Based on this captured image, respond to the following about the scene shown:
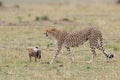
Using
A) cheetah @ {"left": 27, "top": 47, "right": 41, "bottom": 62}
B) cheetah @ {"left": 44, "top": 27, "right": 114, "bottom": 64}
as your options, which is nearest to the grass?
cheetah @ {"left": 27, "top": 47, "right": 41, "bottom": 62}

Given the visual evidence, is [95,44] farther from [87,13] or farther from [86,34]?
[87,13]

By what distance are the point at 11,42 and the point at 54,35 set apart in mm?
3966

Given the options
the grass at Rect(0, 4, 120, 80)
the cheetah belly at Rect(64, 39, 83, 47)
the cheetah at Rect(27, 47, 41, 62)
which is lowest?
the grass at Rect(0, 4, 120, 80)

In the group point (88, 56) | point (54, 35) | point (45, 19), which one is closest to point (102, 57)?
point (88, 56)

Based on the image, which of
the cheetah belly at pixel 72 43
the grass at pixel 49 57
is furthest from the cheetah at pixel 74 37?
the grass at pixel 49 57

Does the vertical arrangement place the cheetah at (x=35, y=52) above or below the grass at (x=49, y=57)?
above

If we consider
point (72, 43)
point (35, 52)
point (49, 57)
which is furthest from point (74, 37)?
point (49, 57)

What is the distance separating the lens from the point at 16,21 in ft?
79.0

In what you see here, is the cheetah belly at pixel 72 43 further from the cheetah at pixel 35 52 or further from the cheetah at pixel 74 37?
the cheetah at pixel 35 52

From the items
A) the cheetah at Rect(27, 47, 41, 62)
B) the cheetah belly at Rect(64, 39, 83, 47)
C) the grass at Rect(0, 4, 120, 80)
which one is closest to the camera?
the grass at Rect(0, 4, 120, 80)

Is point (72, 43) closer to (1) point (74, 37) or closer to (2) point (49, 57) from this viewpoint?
(1) point (74, 37)

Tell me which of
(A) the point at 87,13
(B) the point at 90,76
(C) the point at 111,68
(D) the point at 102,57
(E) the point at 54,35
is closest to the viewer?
(B) the point at 90,76

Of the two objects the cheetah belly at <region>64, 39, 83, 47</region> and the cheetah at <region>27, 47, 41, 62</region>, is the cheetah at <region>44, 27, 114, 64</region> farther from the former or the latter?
the cheetah at <region>27, 47, 41, 62</region>

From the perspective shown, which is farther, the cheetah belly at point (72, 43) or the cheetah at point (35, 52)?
the cheetah belly at point (72, 43)
